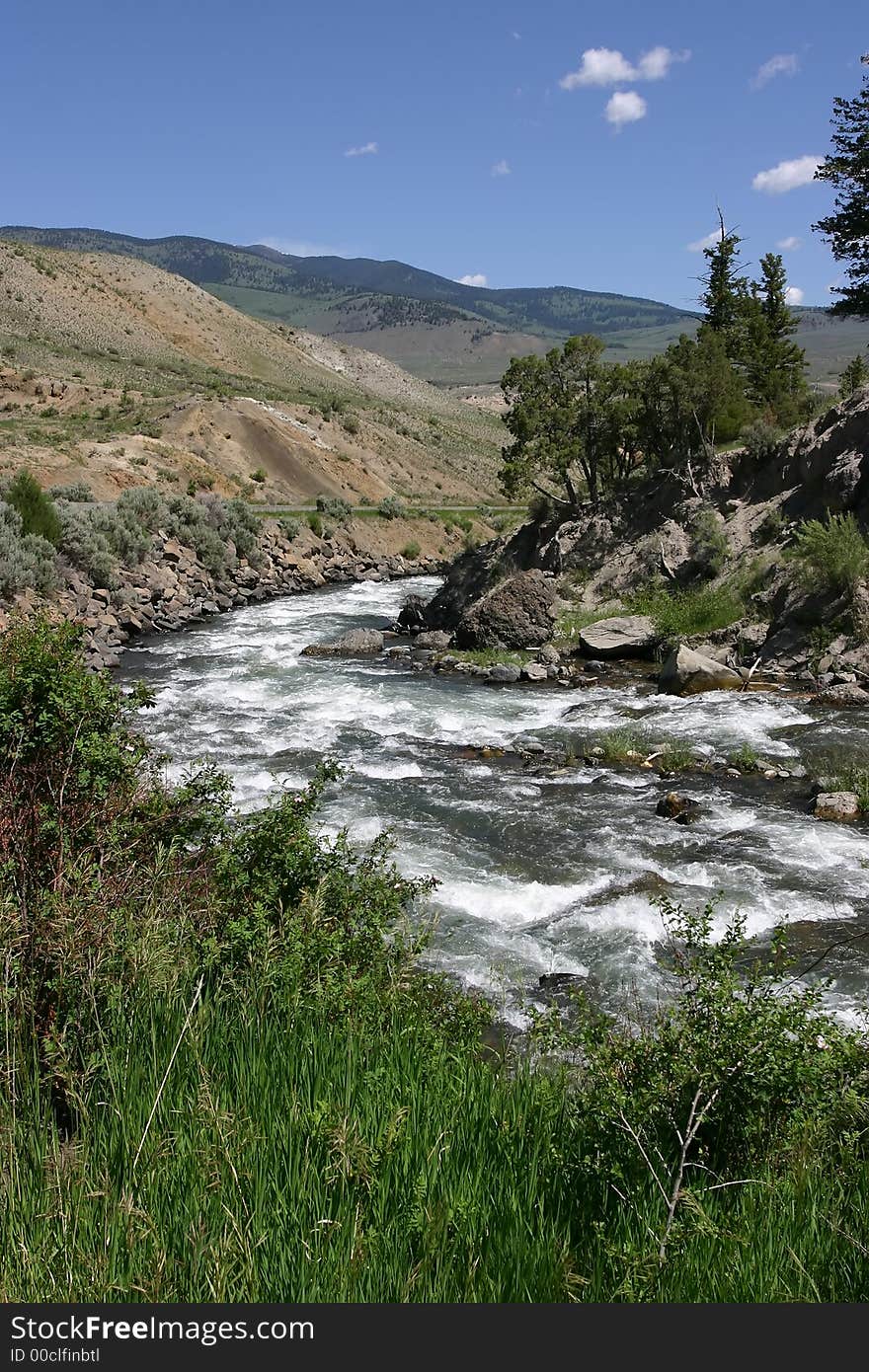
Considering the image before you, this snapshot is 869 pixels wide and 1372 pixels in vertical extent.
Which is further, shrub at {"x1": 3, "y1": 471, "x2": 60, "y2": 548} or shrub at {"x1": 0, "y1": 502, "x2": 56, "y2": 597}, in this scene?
shrub at {"x1": 3, "y1": 471, "x2": 60, "y2": 548}

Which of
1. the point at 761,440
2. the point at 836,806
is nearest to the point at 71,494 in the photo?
the point at 761,440

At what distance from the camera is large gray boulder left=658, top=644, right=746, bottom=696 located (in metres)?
21.4

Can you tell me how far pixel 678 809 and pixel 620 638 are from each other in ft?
44.3

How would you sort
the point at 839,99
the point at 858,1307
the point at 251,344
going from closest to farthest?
the point at 858,1307, the point at 839,99, the point at 251,344

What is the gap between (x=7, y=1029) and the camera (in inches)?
176

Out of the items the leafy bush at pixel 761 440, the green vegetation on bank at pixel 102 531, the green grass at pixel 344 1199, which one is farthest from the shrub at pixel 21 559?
the green grass at pixel 344 1199

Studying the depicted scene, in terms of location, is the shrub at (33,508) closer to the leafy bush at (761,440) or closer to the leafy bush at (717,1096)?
the leafy bush at (761,440)

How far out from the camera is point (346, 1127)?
4082 mm

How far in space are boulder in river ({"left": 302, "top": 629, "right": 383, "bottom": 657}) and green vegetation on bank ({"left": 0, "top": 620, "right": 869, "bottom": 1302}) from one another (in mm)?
21497

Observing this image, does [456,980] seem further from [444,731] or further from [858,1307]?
[444,731]

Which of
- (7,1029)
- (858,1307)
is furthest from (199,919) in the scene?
(858,1307)

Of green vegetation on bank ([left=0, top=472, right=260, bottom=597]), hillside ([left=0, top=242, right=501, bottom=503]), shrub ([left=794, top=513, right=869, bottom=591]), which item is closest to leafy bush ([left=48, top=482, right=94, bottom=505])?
green vegetation on bank ([left=0, top=472, right=260, bottom=597])

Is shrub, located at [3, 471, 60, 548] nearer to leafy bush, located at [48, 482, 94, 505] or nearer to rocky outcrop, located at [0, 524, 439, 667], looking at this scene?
rocky outcrop, located at [0, 524, 439, 667]

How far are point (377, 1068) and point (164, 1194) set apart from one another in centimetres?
116
